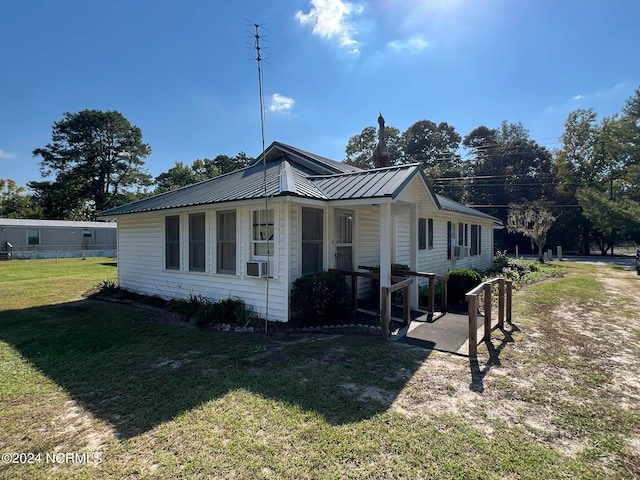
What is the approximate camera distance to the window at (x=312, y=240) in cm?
714

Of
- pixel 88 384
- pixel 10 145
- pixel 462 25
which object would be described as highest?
pixel 10 145

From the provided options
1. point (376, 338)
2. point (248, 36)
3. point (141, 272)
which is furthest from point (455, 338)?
point (141, 272)

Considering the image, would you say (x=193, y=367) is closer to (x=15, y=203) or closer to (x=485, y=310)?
(x=485, y=310)

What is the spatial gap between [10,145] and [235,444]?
153 feet

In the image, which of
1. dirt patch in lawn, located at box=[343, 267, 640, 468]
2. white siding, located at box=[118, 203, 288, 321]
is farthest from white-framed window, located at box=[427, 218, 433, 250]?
white siding, located at box=[118, 203, 288, 321]

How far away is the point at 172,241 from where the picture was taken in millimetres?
9062

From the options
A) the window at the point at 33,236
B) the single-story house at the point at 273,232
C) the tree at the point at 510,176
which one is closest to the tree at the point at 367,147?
the tree at the point at 510,176

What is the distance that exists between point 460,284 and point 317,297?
468cm

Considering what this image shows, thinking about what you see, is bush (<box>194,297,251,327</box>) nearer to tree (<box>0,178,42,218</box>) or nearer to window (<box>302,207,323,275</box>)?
window (<box>302,207,323,275</box>)

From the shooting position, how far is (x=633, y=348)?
551cm

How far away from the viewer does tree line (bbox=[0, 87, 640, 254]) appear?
111ft

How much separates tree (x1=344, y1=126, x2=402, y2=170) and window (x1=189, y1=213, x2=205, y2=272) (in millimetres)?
36513

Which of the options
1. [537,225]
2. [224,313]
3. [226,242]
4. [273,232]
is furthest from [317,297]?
[537,225]

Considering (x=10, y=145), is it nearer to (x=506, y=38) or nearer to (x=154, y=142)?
(x=154, y=142)
